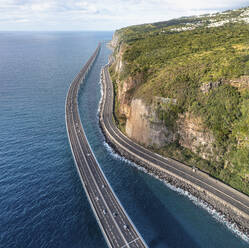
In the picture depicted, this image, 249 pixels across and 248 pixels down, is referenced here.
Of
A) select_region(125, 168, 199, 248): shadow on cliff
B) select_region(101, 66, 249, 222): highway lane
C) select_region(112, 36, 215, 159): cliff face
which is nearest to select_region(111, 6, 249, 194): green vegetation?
select_region(112, 36, 215, 159): cliff face

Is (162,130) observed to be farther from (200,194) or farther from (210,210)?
(210,210)

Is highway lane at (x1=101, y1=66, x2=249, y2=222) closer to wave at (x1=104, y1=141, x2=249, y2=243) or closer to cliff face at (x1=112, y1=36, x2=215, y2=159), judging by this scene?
wave at (x1=104, y1=141, x2=249, y2=243)

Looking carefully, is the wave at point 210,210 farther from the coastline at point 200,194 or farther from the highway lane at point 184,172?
the highway lane at point 184,172

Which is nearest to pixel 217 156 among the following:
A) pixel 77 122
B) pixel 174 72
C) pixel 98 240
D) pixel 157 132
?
pixel 157 132

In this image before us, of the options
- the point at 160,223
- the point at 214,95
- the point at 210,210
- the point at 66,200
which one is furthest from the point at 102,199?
the point at 214,95

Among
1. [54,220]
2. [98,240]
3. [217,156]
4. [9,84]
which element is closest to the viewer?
[98,240]

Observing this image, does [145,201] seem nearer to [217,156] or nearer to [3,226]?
[217,156]

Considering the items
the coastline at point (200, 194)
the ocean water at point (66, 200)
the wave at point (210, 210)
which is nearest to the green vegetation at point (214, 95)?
the coastline at point (200, 194)
